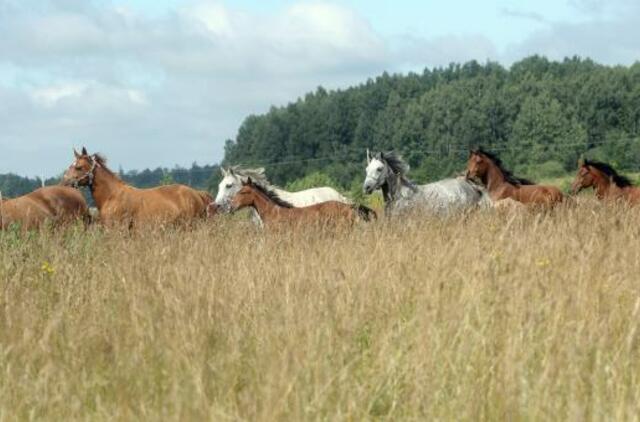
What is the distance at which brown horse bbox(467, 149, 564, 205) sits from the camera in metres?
18.5

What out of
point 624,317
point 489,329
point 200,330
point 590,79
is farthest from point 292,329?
point 590,79

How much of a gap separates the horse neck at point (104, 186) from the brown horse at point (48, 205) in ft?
1.35

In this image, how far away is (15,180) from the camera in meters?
92.4

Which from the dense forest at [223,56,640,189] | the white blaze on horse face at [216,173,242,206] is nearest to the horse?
the white blaze on horse face at [216,173,242,206]

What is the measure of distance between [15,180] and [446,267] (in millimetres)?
88692

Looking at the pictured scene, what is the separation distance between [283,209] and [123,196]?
3402mm

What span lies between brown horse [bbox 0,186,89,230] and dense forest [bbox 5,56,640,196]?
185 feet

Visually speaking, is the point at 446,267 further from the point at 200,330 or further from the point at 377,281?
the point at 200,330

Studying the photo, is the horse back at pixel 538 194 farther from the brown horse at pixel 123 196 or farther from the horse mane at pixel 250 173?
the brown horse at pixel 123 196

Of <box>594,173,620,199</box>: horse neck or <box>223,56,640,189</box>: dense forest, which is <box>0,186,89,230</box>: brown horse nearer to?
<box>594,173,620,199</box>: horse neck

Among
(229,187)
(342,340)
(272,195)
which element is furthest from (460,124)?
(342,340)

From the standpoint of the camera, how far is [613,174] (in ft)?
62.4

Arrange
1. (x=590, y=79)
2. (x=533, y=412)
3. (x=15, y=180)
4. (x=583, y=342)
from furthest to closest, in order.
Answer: (x=590, y=79) < (x=15, y=180) < (x=583, y=342) < (x=533, y=412)

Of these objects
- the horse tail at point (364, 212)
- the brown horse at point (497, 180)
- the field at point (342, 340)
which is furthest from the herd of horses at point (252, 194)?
the field at point (342, 340)
